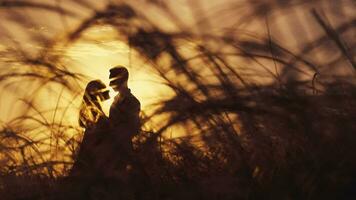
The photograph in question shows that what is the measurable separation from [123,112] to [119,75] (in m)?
0.19

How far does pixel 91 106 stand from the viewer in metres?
2.68

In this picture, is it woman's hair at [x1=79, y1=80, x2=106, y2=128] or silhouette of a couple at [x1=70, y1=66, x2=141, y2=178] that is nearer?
silhouette of a couple at [x1=70, y1=66, x2=141, y2=178]

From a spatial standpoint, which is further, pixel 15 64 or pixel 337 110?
pixel 15 64

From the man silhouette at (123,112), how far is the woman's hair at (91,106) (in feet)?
0.20

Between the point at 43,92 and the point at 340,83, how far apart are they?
1384 mm

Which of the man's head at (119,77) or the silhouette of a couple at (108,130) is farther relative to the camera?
the man's head at (119,77)

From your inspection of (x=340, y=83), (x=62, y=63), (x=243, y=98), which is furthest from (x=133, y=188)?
(x=340, y=83)

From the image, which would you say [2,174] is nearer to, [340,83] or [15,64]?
[15,64]

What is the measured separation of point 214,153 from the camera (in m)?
2.48

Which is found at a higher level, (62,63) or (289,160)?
(62,63)

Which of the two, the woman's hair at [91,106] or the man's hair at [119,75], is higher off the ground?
the man's hair at [119,75]

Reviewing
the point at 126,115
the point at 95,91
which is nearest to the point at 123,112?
the point at 126,115

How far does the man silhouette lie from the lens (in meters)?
2.47

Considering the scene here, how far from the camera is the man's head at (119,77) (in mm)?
2689
